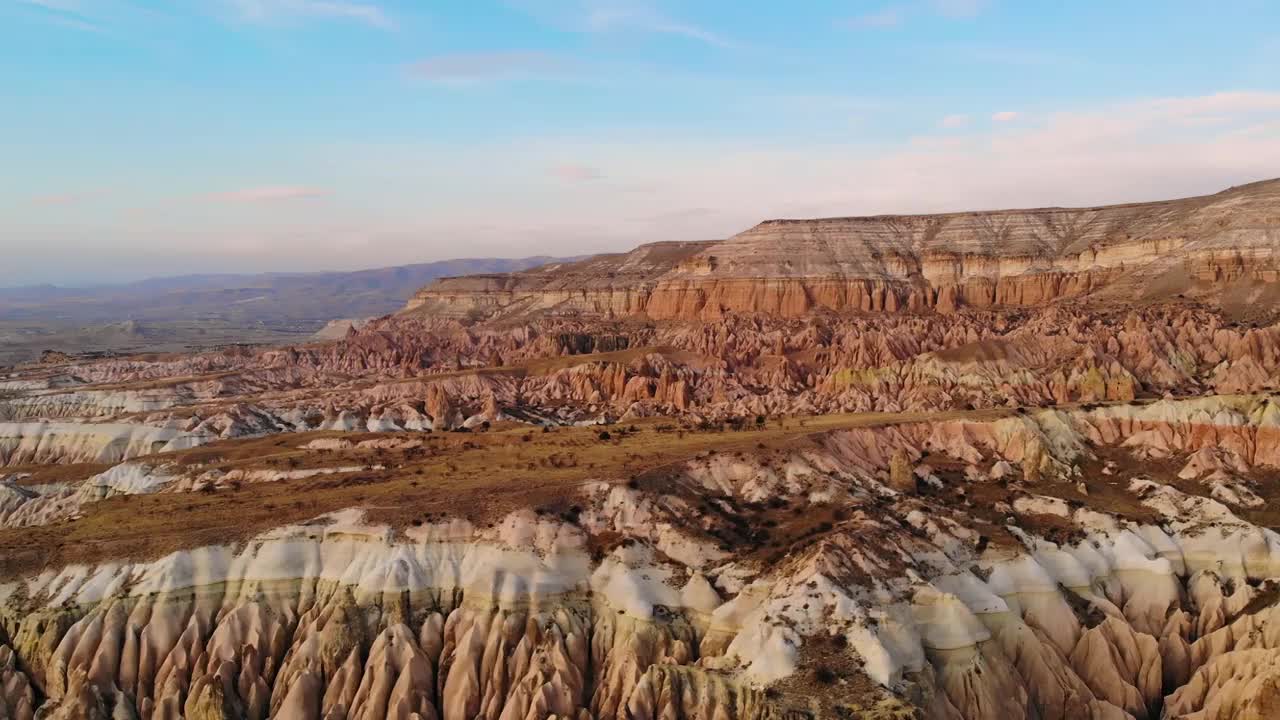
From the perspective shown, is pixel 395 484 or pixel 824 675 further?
pixel 395 484

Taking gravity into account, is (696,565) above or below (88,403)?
above

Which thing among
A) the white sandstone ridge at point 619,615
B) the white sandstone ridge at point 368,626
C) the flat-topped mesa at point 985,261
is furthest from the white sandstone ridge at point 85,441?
the flat-topped mesa at point 985,261

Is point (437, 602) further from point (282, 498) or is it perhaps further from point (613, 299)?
point (613, 299)

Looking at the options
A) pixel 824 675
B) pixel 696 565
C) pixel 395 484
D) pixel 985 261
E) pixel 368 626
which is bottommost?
pixel 368 626

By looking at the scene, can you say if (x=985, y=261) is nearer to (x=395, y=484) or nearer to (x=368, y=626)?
(x=395, y=484)

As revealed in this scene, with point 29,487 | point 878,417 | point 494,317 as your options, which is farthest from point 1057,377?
point 494,317

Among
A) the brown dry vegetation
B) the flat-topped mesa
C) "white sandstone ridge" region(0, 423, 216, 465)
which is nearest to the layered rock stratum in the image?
the brown dry vegetation

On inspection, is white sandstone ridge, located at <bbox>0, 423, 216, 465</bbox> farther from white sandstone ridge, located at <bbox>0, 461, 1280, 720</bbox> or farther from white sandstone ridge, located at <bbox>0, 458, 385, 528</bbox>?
white sandstone ridge, located at <bbox>0, 461, 1280, 720</bbox>

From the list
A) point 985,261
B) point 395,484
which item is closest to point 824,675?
point 395,484

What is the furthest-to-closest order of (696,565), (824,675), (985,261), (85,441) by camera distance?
(985,261) → (85,441) → (696,565) → (824,675)
